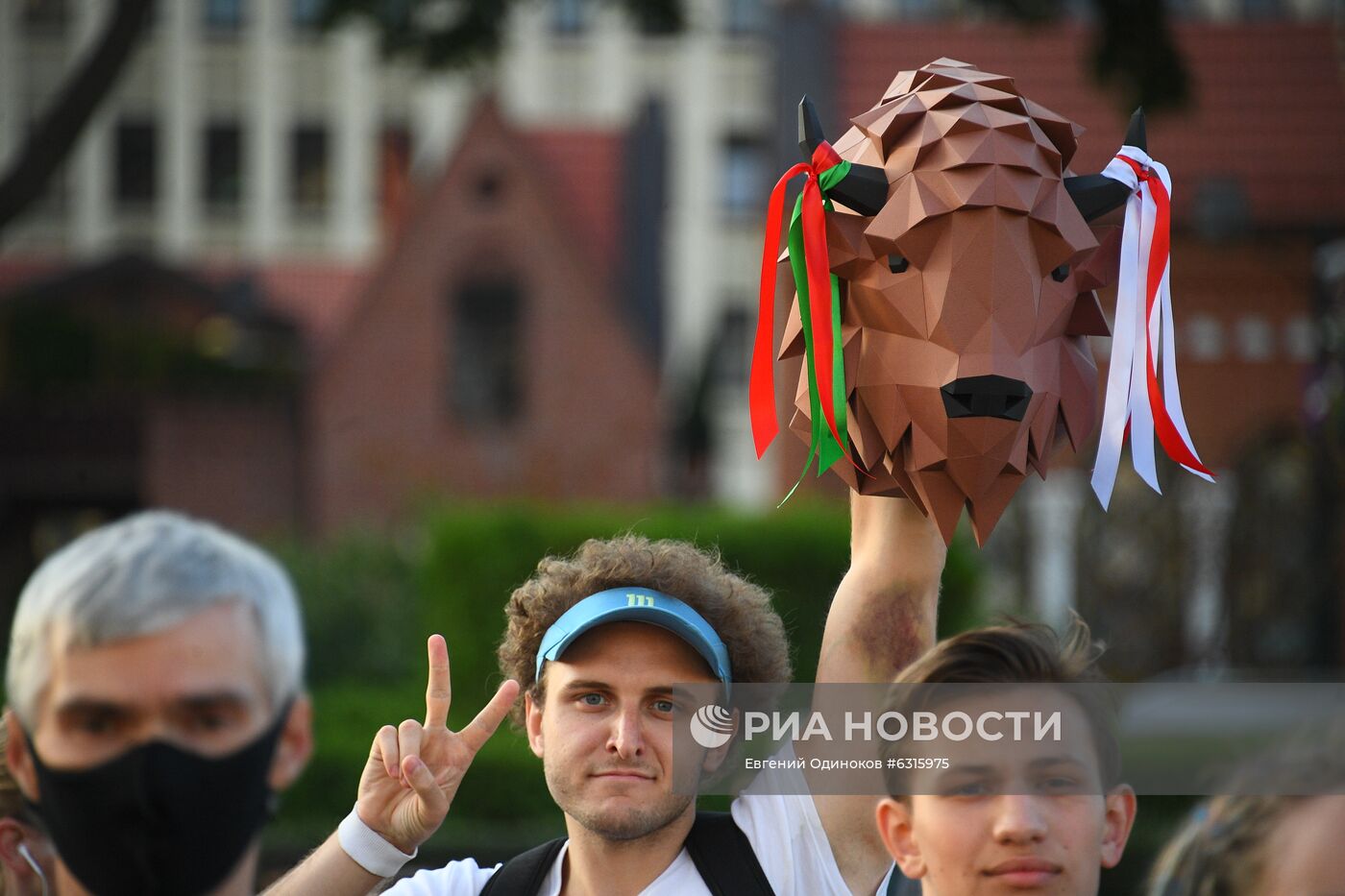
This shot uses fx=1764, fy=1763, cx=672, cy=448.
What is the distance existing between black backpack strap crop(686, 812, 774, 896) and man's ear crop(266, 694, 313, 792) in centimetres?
54

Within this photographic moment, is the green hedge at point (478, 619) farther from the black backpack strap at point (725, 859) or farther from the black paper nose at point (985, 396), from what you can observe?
the black paper nose at point (985, 396)

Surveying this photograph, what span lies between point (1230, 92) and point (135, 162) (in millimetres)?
20672

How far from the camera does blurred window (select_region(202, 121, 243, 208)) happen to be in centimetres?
3341

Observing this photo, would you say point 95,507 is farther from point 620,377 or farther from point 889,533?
point 889,533

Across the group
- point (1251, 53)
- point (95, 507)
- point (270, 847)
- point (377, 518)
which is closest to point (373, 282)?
point (377, 518)

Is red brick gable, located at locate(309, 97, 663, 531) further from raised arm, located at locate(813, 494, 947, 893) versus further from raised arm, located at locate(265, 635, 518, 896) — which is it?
raised arm, located at locate(265, 635, 518, 896)

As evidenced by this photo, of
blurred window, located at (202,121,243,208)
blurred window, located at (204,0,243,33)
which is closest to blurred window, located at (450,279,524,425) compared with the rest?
blurred window, located at (202,121,243,208)

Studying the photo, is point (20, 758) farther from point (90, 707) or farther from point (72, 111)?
point (72, 111)

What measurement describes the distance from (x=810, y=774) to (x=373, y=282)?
2107cm

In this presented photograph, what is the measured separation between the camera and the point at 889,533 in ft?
8.20

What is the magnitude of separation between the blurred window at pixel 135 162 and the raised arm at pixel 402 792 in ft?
108

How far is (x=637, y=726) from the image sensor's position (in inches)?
92.3

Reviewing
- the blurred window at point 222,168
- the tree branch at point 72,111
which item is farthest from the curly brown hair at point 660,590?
the blurred window at point 222,168

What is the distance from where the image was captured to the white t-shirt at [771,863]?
2.37m
